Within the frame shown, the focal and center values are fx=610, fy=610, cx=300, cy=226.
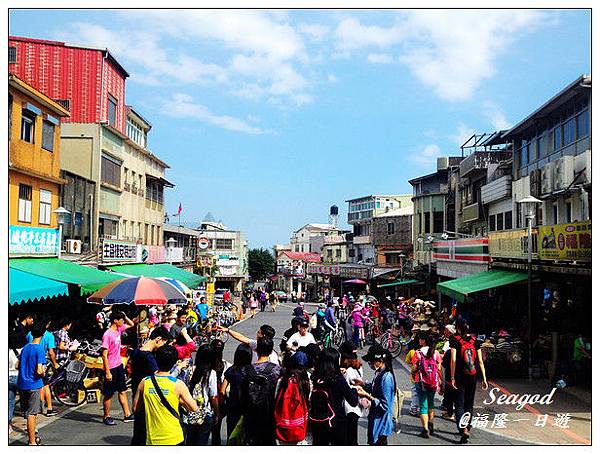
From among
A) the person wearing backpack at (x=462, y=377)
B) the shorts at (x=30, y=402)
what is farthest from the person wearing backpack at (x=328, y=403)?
the shorts at (x=30, y=402)

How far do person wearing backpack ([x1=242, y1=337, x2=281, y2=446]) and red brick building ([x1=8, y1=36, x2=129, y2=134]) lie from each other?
16506 millimetres

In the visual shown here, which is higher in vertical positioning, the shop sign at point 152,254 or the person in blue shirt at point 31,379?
the shop sign at point 152,254

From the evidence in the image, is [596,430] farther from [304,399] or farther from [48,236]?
[48,236]

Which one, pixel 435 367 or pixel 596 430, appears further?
pixel 435 367

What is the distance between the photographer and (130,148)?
108 feet

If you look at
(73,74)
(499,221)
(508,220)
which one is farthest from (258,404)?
(499,221)

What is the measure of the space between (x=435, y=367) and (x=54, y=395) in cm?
692

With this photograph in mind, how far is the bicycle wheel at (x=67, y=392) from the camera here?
11.2 metres

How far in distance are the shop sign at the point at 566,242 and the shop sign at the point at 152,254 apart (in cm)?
2152

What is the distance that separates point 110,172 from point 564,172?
2061cm

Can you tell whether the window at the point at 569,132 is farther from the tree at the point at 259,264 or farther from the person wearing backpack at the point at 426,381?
the tree at the point at 259,264

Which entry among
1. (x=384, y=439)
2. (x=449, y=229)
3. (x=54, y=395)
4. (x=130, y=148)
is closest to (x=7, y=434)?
(x=54, y=395)

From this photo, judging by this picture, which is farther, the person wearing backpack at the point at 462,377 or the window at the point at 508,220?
the window at the point at 508,220

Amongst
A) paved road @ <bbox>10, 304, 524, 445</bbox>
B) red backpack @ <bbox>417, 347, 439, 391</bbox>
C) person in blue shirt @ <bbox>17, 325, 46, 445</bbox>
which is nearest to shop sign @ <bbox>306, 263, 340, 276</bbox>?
paved road @ <bbox>10, 304, 524, 445</bbox>
